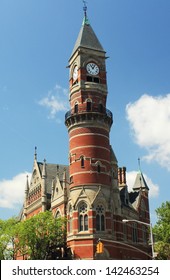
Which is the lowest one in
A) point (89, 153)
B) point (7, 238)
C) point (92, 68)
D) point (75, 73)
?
point (7, 238)

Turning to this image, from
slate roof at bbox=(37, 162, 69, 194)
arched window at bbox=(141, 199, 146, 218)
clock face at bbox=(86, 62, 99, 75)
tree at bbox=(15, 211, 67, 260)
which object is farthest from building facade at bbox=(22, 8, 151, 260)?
arched window at bbox=(141, 199, 146, 218)

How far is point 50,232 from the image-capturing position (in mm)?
53344

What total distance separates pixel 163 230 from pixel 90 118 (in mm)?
18295

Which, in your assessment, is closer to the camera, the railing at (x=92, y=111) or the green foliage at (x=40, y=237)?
the green foliage at (x=40, y=237)

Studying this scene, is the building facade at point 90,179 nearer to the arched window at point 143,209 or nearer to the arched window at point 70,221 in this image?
the arched window at point 70,221

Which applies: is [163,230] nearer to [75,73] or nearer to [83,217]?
[83,217]

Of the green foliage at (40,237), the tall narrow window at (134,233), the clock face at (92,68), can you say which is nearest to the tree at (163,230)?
the tall narrow window at (134,233)

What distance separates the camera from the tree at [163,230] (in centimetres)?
5119

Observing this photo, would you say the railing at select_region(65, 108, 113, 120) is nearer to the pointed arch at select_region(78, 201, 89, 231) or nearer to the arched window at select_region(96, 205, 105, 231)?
the pointed arch at select_region(78, 201, 89, 231)

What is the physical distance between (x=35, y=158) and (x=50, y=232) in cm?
2189

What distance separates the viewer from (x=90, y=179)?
5234 centimetres

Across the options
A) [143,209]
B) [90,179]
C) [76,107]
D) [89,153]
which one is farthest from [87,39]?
[143,209]

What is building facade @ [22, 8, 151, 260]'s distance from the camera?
50688 millimetres
